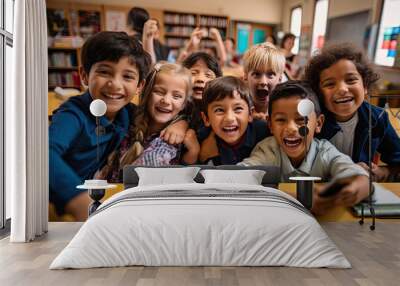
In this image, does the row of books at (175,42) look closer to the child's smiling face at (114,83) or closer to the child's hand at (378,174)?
the child's smiling face at (114,83)

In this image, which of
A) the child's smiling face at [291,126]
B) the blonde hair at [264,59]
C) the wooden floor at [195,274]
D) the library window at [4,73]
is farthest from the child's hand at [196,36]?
the wooden floor at [195,274]

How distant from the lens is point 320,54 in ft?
20.1

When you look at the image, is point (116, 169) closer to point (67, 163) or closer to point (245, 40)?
point (67, 163)

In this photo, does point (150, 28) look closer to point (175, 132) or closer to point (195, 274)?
point (175, 132)

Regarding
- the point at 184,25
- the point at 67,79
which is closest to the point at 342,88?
the point at 184,25

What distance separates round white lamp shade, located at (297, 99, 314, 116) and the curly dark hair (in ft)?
1.12

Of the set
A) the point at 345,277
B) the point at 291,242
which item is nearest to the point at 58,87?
the point at 291,242

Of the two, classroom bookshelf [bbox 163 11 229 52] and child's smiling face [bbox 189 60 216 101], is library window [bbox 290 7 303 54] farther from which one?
child's smiling face [bbox 189 60 216 101]

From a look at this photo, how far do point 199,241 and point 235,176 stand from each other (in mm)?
1955

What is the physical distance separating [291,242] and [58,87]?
12.3 feet

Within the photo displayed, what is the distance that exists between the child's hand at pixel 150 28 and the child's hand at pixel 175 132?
1.18 metres

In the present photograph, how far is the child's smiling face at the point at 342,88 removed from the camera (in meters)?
6.04

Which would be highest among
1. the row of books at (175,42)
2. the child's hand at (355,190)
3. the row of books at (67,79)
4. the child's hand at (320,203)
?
the row of books at (175,42)

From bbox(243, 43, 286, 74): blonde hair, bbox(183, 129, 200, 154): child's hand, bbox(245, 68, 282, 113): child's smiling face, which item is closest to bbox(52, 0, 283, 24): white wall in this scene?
bbox(243, 43, 286, 74): blonde hair
